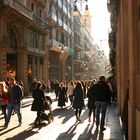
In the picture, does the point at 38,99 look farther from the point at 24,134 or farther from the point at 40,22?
the point at 40,22

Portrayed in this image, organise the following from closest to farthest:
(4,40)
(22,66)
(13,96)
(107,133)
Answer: (107,133), (13,96), (4,40), (22,66)

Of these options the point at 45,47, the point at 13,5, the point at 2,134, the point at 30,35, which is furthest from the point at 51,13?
the point at 2,134

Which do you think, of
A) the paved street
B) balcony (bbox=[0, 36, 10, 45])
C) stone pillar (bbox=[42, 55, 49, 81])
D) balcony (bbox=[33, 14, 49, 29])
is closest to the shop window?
balcony (bbox=[0, 36, 10, 45])

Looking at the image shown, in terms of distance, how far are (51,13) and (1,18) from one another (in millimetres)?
20219

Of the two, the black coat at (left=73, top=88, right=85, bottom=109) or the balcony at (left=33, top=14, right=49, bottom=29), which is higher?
the balcony at (left=33, top=14, right=49, bottom=29)

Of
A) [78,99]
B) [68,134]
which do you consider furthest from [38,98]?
[68,134]

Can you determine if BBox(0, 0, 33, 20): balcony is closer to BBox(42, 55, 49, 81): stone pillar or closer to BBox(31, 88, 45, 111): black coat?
BBox(42, 55, 49, 81): stone pillar

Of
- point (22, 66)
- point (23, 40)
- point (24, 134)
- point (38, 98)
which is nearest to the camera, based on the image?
point (24, 134)

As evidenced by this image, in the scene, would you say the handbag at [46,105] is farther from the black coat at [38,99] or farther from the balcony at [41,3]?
the balcony at [41,3]

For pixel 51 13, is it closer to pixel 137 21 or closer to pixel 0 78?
pixel 0 78

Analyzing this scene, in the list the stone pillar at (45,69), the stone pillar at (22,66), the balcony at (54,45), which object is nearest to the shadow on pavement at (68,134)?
the stone pillar at (22,66)

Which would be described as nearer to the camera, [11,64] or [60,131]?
[60,131]

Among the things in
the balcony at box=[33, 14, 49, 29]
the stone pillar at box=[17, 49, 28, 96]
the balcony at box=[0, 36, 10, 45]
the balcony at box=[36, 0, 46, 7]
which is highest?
the balcony at box=[36, 0, 46, 7]

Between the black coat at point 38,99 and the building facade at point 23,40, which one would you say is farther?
the building facade at point 23,40
